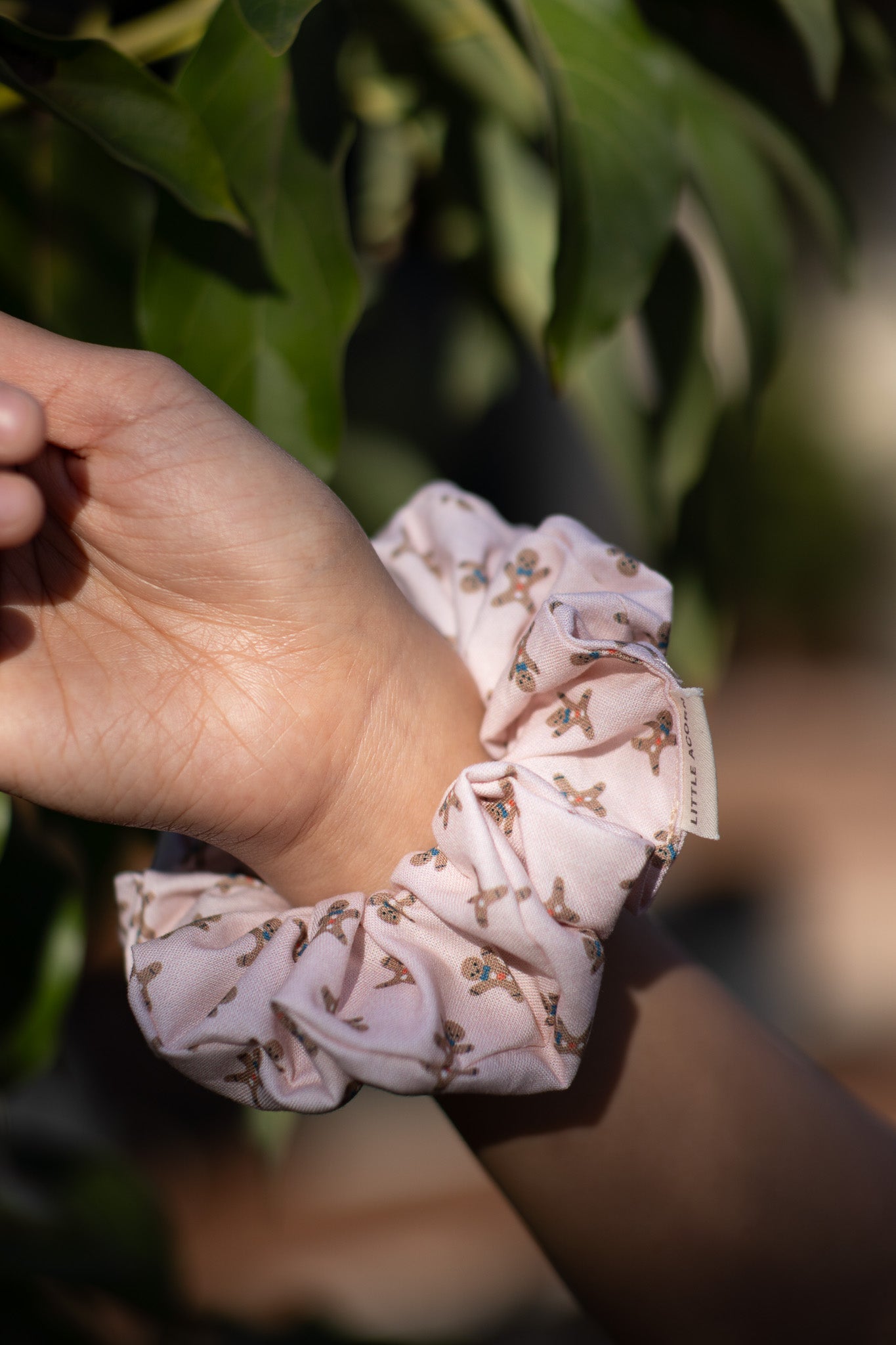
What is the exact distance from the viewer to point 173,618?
0.43 metres

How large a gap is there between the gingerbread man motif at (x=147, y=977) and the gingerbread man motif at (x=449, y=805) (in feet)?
0.42

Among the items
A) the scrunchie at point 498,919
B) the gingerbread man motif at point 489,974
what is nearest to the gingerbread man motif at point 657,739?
the scrunchie at point 498,919

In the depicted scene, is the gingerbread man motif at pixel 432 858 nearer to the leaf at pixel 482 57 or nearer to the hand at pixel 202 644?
the hand at pixel 202 644

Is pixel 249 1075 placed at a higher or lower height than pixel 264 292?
lower

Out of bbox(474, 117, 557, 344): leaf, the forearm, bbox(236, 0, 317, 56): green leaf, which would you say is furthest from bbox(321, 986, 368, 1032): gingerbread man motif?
bbox(474, 117, 557, 344): leaf

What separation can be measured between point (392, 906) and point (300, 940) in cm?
4

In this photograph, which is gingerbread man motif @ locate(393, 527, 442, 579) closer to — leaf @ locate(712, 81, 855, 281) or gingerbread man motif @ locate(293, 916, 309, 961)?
gingerbread man motif @ locate(293, 916, 309, 961)

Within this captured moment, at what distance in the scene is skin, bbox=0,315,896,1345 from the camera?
392 millimetres

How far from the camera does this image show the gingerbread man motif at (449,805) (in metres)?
0.43

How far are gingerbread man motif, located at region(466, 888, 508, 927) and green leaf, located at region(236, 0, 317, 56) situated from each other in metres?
0.32

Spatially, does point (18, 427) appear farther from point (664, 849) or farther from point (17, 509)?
Answer: point (664, 849)

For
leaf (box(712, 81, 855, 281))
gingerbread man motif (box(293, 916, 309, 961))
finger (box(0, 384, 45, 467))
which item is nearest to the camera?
finger (box(0, 384, 45, 467))

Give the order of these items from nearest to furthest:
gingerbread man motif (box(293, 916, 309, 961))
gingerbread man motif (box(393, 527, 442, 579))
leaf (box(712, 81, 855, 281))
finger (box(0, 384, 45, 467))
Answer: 1. finger (box(0, 384, 45, 467))
2. gingerbread man motif (box(293, 916, 309, 961))
3. gingerbread man motif (box(393, 527, 442, 579))
4. leaf (box(712, 81, 855, 281))

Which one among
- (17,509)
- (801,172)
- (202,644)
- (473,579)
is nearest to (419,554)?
(473,579)
